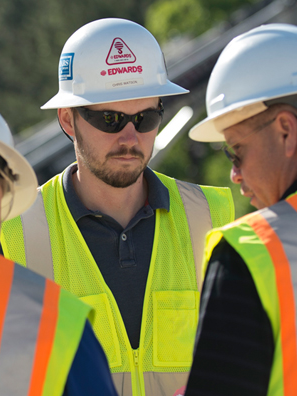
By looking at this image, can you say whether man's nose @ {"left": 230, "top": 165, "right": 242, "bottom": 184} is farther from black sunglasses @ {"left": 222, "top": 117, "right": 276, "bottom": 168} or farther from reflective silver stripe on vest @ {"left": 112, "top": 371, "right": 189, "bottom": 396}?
reflective silver stripe on vest @ {"left": 112, "top": 371, "right": 189, "bottom": 396}

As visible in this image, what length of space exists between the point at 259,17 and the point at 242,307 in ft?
73.6

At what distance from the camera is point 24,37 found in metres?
36.0

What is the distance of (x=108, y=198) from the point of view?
11.5 ft

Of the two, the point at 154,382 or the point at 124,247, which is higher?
the point at 124,247

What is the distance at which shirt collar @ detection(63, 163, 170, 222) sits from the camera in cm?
331

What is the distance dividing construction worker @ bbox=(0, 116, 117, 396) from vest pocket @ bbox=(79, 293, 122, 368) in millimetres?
1086

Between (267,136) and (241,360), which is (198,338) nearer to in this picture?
(241,360)

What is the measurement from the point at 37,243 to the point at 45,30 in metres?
34.5

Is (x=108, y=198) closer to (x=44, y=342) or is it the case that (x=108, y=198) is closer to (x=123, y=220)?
(x=123, y=220)

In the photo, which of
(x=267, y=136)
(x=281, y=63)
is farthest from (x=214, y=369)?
(x=281, y=63)

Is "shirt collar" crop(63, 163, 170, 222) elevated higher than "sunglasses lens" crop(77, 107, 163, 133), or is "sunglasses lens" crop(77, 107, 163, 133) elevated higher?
"sunglasses lens" crop(77, 107, 163, 133)

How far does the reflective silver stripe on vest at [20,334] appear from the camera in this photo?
1793mm

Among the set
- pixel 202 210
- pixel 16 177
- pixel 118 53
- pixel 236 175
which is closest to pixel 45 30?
pixel 118 53

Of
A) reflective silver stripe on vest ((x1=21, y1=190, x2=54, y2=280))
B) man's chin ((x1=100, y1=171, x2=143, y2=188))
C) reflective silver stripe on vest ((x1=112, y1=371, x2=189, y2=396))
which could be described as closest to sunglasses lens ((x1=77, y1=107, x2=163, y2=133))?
man's chin ((x1=100, y1=171, x2=143, y2=188))
